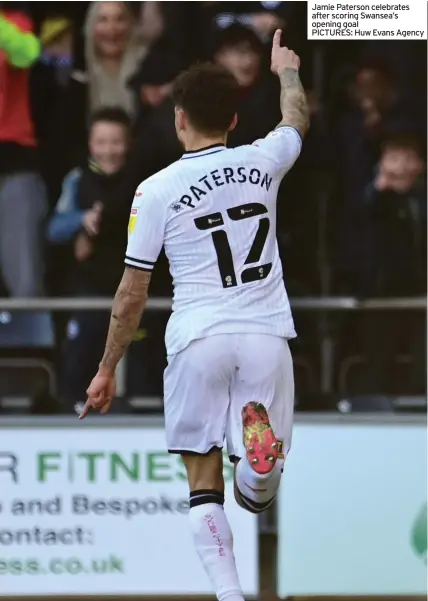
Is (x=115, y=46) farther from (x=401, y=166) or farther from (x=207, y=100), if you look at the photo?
(x=207, y=100)

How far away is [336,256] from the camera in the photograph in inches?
287

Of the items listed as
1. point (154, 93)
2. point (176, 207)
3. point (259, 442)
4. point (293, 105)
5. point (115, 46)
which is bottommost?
point (259, 442)

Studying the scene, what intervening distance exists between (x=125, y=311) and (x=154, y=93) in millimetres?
1842

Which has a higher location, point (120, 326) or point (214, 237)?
point (214, 237)

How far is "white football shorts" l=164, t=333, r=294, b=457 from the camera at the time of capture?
5.58 meters

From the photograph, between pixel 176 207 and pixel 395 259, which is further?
pixel 395 259

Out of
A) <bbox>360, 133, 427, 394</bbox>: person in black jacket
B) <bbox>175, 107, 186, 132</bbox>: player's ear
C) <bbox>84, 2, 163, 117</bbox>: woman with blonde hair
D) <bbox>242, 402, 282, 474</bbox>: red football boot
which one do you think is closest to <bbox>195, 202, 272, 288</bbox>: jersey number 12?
<bbox>175, 107, 186, 132</bbox>: player's ear

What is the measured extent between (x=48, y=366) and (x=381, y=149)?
6.23 feet

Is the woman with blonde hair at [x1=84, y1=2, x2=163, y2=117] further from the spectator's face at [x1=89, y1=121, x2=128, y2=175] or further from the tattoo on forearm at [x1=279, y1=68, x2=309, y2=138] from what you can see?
the tattoo on forearm at [x1=279, y1=68, x2=309, y2=138]

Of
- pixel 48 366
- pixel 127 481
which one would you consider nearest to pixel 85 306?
pixel 48 366

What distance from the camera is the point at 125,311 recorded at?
5.59m

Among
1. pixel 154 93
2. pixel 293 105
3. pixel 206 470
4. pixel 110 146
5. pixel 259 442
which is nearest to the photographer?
pixel 259 442

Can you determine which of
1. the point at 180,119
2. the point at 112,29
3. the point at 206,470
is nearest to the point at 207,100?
the point at 180,119

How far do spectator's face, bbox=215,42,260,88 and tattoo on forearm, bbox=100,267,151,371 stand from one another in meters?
1.72
